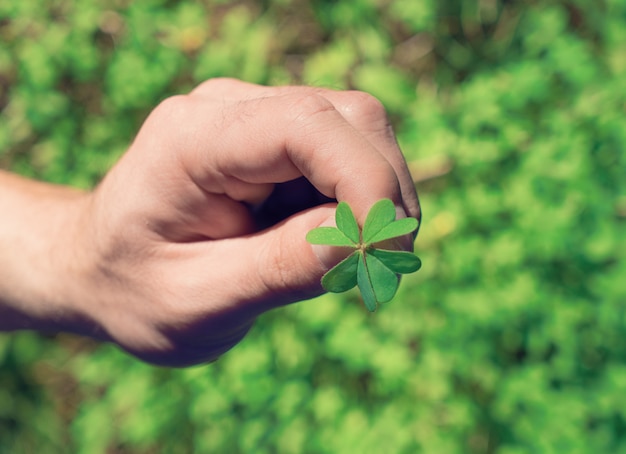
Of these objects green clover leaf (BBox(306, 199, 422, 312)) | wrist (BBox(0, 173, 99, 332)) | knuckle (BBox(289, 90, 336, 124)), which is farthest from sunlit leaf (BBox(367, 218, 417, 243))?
wrist (BBox(0, 173, 99, 332))

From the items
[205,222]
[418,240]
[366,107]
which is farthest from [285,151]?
Answer: [418,240]

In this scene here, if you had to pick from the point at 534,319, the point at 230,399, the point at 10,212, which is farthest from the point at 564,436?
the point at 10,212

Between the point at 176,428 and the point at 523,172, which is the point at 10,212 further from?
the point at 523,172

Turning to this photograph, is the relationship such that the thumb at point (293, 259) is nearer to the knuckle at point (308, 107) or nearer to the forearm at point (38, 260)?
the knuckle at point (308, 107)

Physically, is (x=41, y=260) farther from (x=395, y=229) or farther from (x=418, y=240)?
(x=418, y=240)

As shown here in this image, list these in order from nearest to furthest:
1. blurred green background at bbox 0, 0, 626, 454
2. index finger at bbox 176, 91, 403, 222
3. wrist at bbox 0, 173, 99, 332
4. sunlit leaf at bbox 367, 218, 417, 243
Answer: sunlit leaf at bbox 367, 218, 417, 243 < index finger at bbox 176, 91, 403, 222 < wrist at bbox 0, 173, 99, 332 < blurred green background at bbox 0, 0, 626, 454

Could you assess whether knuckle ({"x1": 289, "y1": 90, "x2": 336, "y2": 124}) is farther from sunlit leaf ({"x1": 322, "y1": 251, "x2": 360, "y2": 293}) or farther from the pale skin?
sunlit leaf ({"x1": 322, "y1": 251, "x2": 360, "y2": 293})

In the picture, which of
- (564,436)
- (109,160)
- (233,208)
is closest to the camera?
(233,208)
